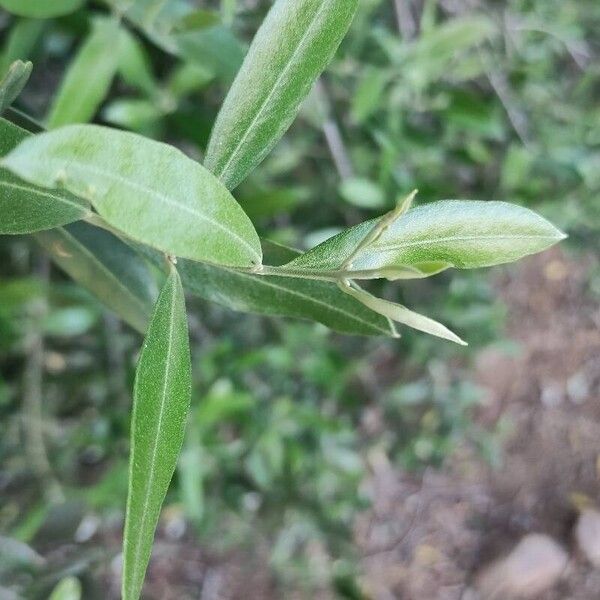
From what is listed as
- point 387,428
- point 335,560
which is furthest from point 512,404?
point 335,560

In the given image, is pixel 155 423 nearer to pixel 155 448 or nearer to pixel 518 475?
pixel 155 448

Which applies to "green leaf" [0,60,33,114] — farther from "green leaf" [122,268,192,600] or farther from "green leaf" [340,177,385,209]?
"green leaf" [340,177,385,209]

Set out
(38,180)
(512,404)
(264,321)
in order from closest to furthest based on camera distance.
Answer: (38,180) < (264,321) < (512,404)

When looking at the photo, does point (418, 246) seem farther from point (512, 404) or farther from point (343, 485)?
point (512, 404)

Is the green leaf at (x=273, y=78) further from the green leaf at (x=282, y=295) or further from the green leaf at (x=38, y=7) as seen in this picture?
the green leaf at (x=38, y=7)

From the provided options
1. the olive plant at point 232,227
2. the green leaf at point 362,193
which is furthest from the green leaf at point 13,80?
the green leaf at point 362,193
